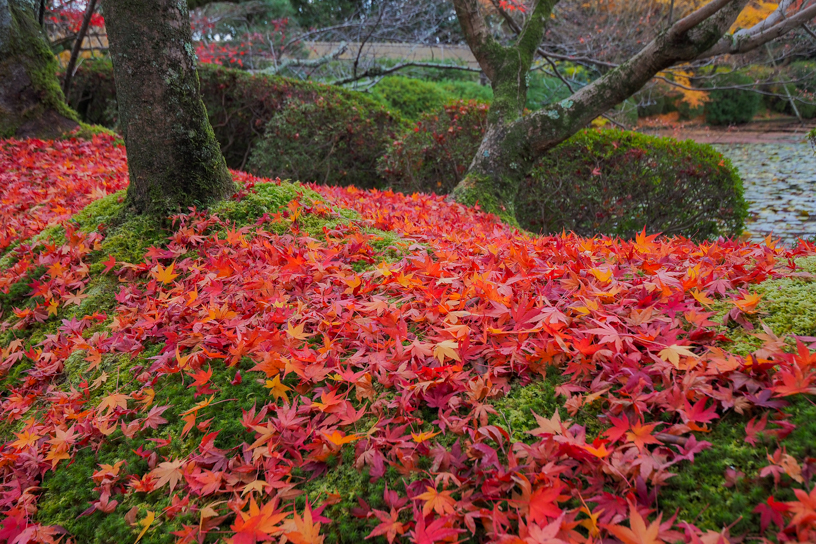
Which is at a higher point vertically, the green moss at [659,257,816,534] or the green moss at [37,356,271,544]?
the green moss at [659,257,816,534]

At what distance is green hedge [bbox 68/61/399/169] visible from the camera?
7.38 meters

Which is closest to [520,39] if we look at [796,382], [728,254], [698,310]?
[728,254]

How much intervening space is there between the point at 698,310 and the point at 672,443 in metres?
0.56

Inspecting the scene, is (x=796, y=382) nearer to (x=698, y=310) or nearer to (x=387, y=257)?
(x=698, y=310)

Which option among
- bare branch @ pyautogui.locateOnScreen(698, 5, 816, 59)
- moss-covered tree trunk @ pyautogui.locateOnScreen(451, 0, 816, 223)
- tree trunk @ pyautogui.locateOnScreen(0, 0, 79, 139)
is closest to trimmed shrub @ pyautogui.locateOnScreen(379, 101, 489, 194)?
moss-covered tree trunk @ pyautogui.locateOnScreen(451, 0, 816, 223)

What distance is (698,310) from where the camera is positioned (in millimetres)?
1438

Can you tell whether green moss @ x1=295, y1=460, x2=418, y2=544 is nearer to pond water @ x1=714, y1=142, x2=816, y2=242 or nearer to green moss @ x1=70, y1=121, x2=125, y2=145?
green moss @ x1=70, y1=121, x2=125, y2=145

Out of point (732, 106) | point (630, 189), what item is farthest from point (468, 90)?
point (732, 106)

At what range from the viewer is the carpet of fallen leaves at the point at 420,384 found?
1032 millimetres

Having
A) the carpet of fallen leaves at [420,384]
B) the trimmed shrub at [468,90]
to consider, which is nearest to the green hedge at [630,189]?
the carpet of fallen leaves at [420,384]

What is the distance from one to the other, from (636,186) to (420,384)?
4.76 metres

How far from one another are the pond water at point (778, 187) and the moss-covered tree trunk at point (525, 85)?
9.45 feet

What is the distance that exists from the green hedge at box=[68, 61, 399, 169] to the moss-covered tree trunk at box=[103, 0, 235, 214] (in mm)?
4747

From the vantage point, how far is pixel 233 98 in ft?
25.3
